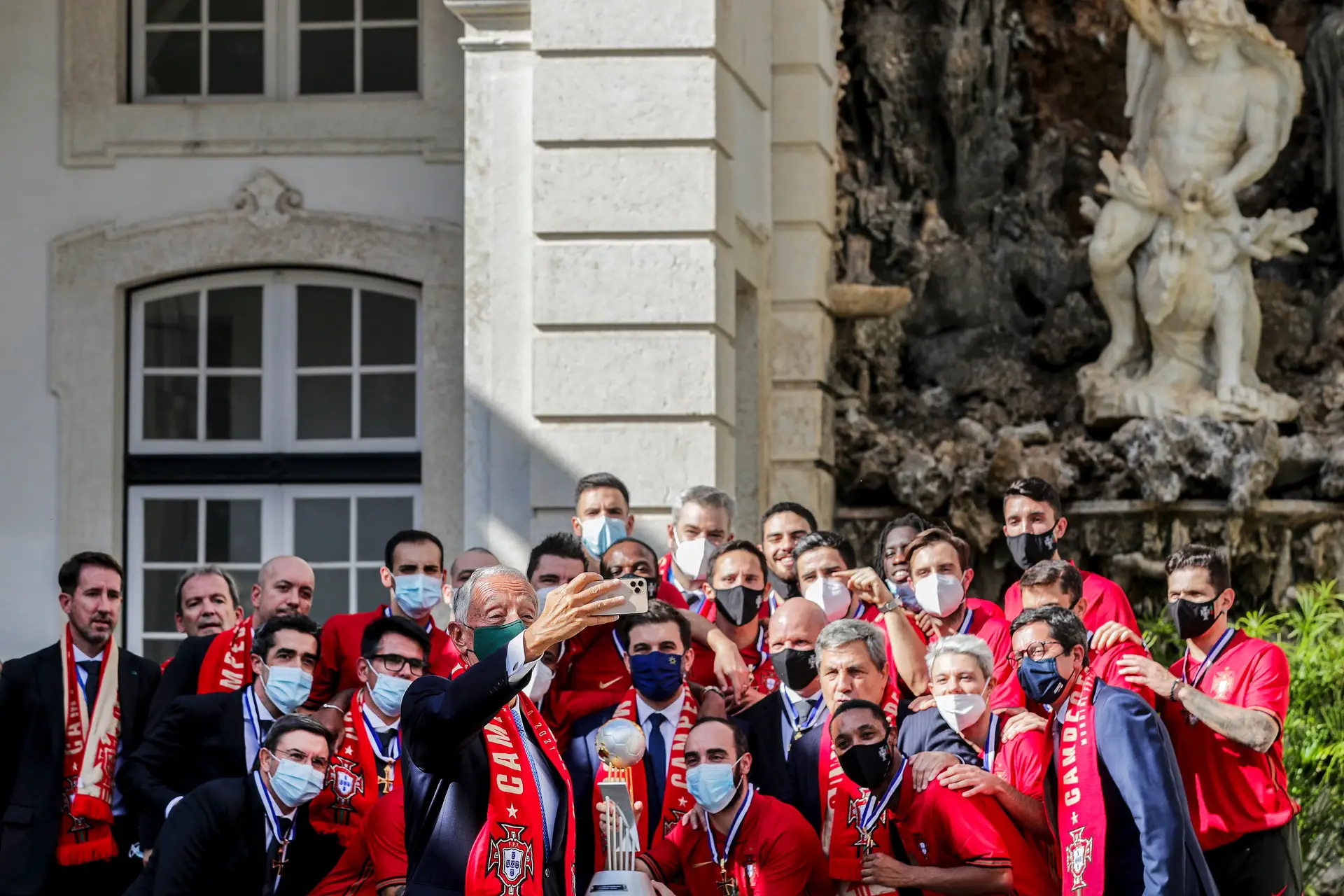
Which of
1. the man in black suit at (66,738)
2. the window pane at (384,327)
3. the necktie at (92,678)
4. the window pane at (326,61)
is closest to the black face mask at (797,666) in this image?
the man in black suit at (66,738)

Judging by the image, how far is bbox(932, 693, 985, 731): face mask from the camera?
6520 mm

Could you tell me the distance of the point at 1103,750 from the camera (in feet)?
20.1

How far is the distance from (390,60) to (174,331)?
183 cm

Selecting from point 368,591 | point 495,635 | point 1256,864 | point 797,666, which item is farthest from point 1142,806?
point 368,591

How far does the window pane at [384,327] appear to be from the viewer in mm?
12039

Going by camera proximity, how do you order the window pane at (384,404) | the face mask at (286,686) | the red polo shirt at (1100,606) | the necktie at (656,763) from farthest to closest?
the window pane at (384,404) → the red polo shirt at (1100,606) → the face mask at (286,686) → the necktie at (656,763)

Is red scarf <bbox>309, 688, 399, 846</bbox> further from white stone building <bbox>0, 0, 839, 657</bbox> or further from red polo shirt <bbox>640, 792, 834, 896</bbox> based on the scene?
white stone building <bbox>0, 0, 839, 657</bbox>

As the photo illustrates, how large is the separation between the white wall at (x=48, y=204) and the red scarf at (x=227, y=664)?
438 cm

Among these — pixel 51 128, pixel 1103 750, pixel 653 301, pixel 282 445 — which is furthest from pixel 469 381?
pixel 1103 750

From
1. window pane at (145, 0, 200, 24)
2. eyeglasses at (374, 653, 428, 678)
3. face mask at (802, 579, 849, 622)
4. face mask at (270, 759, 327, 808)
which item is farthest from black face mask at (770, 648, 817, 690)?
window pane at (145, 0, 200, 24)

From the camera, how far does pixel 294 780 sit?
21.5 ft

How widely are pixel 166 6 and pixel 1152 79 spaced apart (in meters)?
5.28

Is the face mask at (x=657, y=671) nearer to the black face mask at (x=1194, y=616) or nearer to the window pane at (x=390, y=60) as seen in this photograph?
the black face mask at (x=1194, y=616)

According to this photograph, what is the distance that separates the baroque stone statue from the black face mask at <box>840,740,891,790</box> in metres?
5.78
